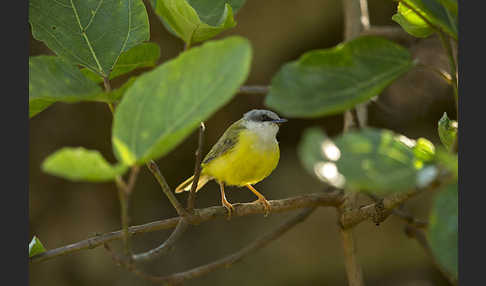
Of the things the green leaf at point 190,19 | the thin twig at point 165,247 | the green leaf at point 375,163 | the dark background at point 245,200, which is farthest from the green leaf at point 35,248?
the dark background at point 245,200

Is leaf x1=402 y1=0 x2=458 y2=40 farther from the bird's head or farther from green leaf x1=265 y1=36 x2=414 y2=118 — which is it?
the bird's head

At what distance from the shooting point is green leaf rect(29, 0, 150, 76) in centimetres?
75

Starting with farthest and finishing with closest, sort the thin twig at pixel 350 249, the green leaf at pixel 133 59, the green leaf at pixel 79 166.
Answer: the thin twig at pixel 350 249
the green leaf at pixel 133 59
the green leaf at pixel 79 166

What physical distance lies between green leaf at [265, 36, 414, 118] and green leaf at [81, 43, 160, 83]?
0.32 m

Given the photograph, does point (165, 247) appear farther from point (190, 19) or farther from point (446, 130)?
point (446, 130)

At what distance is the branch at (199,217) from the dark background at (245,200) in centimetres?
116

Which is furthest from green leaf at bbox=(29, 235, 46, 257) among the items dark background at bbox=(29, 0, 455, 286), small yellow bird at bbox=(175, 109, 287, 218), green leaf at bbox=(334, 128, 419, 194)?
dark background at bbox=(29, 0, 455, 286)

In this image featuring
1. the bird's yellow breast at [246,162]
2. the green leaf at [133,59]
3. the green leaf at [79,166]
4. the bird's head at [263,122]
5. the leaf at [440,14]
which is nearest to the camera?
the green leaf at [79,166]

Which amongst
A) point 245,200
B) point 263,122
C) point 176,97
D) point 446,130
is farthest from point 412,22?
point 245,200

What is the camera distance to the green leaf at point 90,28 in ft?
2.48

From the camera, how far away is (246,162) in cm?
150

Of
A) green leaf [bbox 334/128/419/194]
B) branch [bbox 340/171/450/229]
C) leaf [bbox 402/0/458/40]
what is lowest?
branch [bbox 340/171/450/229]

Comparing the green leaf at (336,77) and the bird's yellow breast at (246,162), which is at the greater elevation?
the green leaf at (336,77)

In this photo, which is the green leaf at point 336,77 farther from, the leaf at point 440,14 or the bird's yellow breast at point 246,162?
the bird's yellow breast at point 246,162
